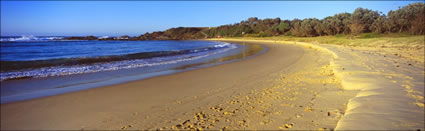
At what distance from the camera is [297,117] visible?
11.5ft

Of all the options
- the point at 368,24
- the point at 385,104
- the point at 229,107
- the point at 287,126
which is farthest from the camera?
the point at 368,24

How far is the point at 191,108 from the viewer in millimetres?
4340

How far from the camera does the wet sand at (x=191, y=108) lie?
3504 mm

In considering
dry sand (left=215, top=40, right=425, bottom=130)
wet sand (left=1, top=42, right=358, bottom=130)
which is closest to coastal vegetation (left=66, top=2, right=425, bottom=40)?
dry sand (left=215, top=40, right=425, bottom=130)

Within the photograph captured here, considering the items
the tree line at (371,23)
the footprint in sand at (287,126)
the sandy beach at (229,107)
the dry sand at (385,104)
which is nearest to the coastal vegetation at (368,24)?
the tree line at (371,23)

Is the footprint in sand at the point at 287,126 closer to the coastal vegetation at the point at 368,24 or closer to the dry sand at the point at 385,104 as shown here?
the dry sand at the point at 385,104

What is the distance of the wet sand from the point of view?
350 centimetres

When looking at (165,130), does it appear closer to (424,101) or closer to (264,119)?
(264,119)

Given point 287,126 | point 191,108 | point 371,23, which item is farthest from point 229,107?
point 371,23

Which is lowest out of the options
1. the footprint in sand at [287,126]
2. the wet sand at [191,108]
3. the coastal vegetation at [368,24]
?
the wet sand at [191,108]

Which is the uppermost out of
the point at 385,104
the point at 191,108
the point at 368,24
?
the point at 368,24

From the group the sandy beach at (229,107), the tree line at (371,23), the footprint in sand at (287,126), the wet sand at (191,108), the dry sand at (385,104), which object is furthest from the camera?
the tree line at (371,23)

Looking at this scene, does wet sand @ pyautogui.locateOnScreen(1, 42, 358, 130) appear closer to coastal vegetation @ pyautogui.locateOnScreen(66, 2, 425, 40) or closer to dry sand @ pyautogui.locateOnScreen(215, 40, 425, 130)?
dry sand @ pyautogui.locateOnScreen(215, 40, 425, 130)

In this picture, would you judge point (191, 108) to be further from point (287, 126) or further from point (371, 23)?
point (371, 23)
